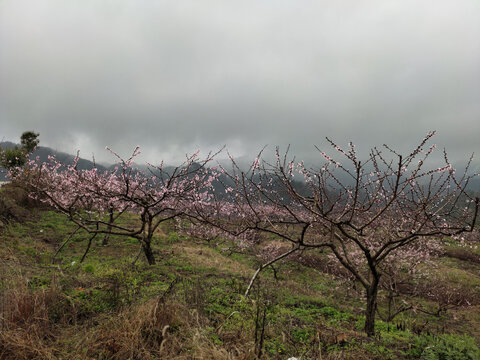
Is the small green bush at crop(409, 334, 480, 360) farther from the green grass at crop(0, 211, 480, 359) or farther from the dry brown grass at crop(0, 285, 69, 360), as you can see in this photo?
the dry brown grass at crop(0, 285, 69, 360)

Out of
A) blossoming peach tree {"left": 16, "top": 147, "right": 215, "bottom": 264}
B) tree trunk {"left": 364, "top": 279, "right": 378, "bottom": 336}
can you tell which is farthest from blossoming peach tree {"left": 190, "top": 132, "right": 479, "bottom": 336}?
blossoming peach tree {"left": 16, "top": 147, "right": 215, "bottom": 264}

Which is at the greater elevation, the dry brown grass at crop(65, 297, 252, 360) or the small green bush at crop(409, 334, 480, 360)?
the small green bush at crop(409, 334, 480, 360)

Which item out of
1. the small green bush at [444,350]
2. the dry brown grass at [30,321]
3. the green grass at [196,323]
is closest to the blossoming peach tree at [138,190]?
the green grass at [196,323]

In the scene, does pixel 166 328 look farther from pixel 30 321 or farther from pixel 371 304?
pixel 371 304

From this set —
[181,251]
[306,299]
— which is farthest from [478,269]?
[181,251]

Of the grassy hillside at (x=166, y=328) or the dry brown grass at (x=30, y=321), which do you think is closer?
the dry brown grass at (x=30, y=321)

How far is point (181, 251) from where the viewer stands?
14766 millimetres

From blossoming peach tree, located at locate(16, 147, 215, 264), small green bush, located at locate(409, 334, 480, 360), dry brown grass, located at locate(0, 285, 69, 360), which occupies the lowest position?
dry brown grass, located at locate(0, 285, 69, 360)

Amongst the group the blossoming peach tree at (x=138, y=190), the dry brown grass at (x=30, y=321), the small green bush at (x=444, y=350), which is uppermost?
the blossoming peach tree at (x=138, y=190)

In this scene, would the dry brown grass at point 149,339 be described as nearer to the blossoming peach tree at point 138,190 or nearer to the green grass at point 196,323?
the green grass at point 196,323

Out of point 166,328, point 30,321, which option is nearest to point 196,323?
point 166,328

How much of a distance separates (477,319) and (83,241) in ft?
66.6

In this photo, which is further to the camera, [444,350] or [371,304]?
[371,304]

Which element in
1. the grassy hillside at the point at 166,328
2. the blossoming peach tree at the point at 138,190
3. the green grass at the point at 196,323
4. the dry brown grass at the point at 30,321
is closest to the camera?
the dry brown grass at the point at 30,321
